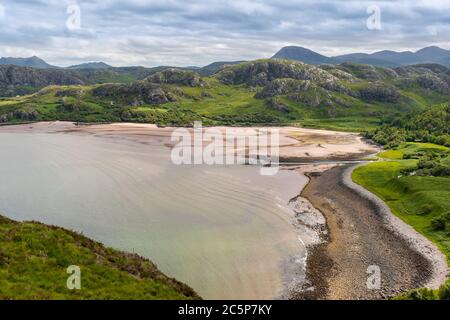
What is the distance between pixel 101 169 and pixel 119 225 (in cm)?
5330

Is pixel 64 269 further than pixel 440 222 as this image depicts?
No

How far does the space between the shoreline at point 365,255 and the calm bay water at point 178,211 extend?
443 cm

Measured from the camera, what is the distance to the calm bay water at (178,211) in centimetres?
5291

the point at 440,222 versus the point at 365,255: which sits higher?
the point at 440,222

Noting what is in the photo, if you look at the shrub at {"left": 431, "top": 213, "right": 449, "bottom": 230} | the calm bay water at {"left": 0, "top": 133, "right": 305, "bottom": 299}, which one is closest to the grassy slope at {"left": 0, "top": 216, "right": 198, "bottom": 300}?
the calm bay water at {"left": 0, "top": 133, "right": 305, "bottom": 299}

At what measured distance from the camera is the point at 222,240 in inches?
2491

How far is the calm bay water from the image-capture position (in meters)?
52.9

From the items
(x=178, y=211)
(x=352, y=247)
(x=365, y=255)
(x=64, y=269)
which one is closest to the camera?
(x=64, y=269)

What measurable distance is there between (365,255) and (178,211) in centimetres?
3596

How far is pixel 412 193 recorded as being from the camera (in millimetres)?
83125

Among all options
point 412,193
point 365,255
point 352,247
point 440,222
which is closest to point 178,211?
point 352,247

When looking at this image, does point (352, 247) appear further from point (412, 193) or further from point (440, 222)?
point (412, 193)
